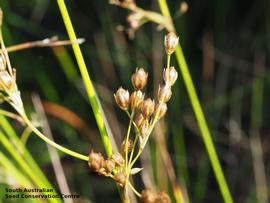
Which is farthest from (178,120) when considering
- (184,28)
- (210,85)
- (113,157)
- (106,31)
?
(113,157)

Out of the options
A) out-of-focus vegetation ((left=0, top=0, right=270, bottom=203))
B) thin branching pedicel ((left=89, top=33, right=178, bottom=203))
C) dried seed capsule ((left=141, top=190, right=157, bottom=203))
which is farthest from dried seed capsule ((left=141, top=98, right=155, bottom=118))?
out-of-focus vegetation ((left=0, top=0, right=270, bottom=203))

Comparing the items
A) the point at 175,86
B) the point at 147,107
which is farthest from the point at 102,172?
the point at 175,86

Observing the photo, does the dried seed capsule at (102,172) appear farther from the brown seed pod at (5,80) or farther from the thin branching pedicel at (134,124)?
the brown seed pod at (5,80)

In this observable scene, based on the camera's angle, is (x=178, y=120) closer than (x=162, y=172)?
No

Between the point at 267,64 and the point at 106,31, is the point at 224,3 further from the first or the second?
the point at 106,31

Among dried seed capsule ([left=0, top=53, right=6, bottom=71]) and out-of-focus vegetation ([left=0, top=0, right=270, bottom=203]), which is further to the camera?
out-of-focus vegetation ([left=0, top=0, right=270, bottom=203])

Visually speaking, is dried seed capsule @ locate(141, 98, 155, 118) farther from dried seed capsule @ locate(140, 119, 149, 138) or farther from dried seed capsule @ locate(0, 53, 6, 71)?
dried seed capsule @ locate(0, 53, 6, 71)

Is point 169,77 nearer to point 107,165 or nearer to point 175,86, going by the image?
point 107,165

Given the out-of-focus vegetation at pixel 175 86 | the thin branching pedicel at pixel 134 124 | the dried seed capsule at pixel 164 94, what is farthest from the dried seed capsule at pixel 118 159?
the out-of-focus vegetation at pixel 175 86
